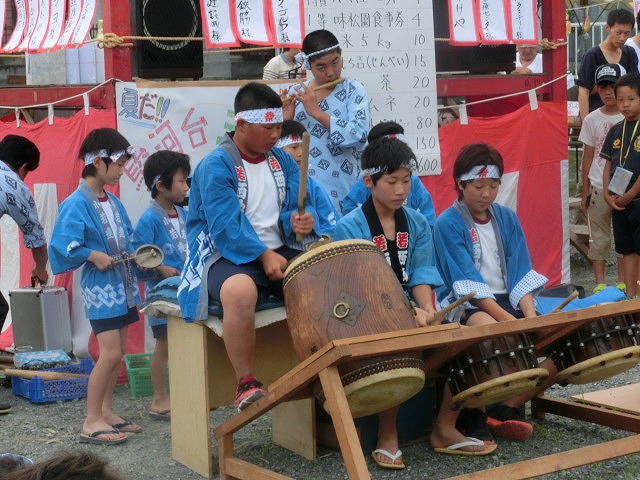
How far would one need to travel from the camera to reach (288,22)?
6680 mm

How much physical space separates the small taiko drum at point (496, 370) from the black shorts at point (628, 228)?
3443mm

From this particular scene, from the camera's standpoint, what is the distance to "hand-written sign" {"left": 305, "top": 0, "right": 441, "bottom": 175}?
22.6 feet

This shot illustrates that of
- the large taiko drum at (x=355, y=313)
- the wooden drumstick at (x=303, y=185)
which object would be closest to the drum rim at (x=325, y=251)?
the large taiko drum at (x=355, y=313)

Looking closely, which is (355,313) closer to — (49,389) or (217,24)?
(49,389)

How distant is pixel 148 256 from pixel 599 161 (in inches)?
170

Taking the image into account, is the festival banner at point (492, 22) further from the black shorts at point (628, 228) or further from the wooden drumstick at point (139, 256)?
the wooden drumstick at point (139, 256)

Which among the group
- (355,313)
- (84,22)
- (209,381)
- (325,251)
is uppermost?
(84,22)

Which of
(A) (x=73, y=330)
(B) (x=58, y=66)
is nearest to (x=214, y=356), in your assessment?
(A) (x=73, y=330)

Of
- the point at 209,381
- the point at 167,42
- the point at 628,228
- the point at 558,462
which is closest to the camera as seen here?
the point at 558,462

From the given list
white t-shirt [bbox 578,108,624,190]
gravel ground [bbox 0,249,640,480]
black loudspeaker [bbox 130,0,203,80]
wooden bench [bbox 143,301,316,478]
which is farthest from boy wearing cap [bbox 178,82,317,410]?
white t-shirt [bbox 578,108,624,190]

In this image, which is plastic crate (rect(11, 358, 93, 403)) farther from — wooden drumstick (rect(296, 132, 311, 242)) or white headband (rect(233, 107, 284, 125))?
white headband (rect(233, 107, 284, 125))

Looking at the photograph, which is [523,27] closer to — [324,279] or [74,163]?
[74,163]

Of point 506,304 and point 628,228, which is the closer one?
point 506,304

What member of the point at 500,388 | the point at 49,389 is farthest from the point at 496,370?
the point at 49,389
